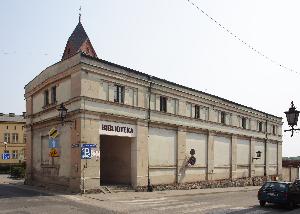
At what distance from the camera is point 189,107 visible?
33.7 metres

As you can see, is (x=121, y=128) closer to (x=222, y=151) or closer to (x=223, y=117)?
(x=222, y=151)

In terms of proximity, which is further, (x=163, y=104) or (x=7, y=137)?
(x=7, y=137)

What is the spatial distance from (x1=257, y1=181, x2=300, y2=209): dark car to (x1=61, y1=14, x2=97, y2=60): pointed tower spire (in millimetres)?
34642

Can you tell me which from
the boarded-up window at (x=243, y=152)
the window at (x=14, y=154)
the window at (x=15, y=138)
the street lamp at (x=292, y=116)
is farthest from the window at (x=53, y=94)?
the window at (x=14, y=154)

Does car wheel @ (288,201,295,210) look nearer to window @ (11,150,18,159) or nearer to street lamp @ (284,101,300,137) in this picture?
street lamp @ (284,101,300,137)

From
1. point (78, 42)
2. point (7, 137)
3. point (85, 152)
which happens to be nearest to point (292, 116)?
point (85, 152)

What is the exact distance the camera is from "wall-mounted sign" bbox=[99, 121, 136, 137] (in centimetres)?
2505

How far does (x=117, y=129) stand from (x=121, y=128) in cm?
37

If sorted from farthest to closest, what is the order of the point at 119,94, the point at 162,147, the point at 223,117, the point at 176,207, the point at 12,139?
the point at 12,139 < the point at 223,117 < the point at 162,147 < the point at 119,94 < the point at 176,207

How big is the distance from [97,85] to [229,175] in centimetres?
2095

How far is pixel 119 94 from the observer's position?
2653 cm

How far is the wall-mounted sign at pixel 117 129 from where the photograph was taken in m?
25.0

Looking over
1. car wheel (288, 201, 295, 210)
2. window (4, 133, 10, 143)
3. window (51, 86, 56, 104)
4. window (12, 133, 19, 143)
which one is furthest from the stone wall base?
window (4, 133, 10, 143)

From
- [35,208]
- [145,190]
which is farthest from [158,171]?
[35,208]
